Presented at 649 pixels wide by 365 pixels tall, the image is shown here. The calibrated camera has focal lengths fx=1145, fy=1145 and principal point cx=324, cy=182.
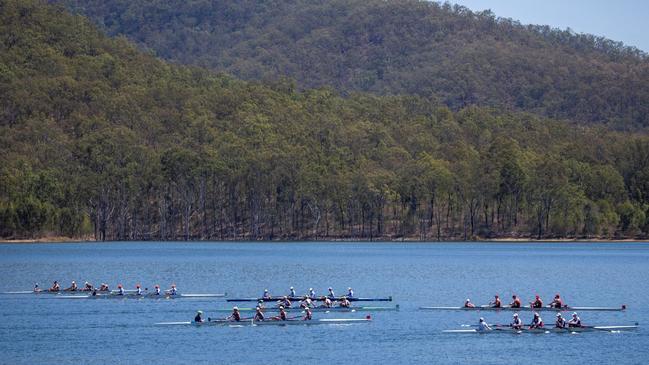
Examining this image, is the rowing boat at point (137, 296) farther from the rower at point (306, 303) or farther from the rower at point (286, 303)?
the rower at point (306, 303)

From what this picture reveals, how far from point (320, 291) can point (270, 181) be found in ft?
252

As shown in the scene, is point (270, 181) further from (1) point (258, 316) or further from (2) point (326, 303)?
(1) point (258, 316)

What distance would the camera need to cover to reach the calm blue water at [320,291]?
50.3 m

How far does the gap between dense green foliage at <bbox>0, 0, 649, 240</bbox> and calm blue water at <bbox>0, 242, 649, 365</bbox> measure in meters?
11.5

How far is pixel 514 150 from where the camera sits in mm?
162250

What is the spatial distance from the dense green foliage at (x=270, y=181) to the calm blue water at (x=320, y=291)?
1146 cm

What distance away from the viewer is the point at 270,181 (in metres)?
154

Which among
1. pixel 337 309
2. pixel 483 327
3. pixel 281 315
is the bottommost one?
pixel 483 327

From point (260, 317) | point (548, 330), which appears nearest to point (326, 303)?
point (260, 317)

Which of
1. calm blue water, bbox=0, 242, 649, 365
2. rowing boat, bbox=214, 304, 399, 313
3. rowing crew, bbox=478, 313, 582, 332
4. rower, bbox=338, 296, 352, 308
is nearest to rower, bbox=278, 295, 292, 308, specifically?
rowing boat, bbox=214, 304, 399, 313

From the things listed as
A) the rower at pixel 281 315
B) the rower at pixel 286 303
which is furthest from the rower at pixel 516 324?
the rower at pixel 286 303

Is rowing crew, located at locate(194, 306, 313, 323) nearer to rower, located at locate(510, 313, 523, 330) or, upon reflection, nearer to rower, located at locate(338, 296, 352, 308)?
rower, located at locate(338, 296, 352, 308)

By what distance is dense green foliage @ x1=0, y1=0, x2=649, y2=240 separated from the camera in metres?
148

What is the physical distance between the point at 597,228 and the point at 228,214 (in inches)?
1977
